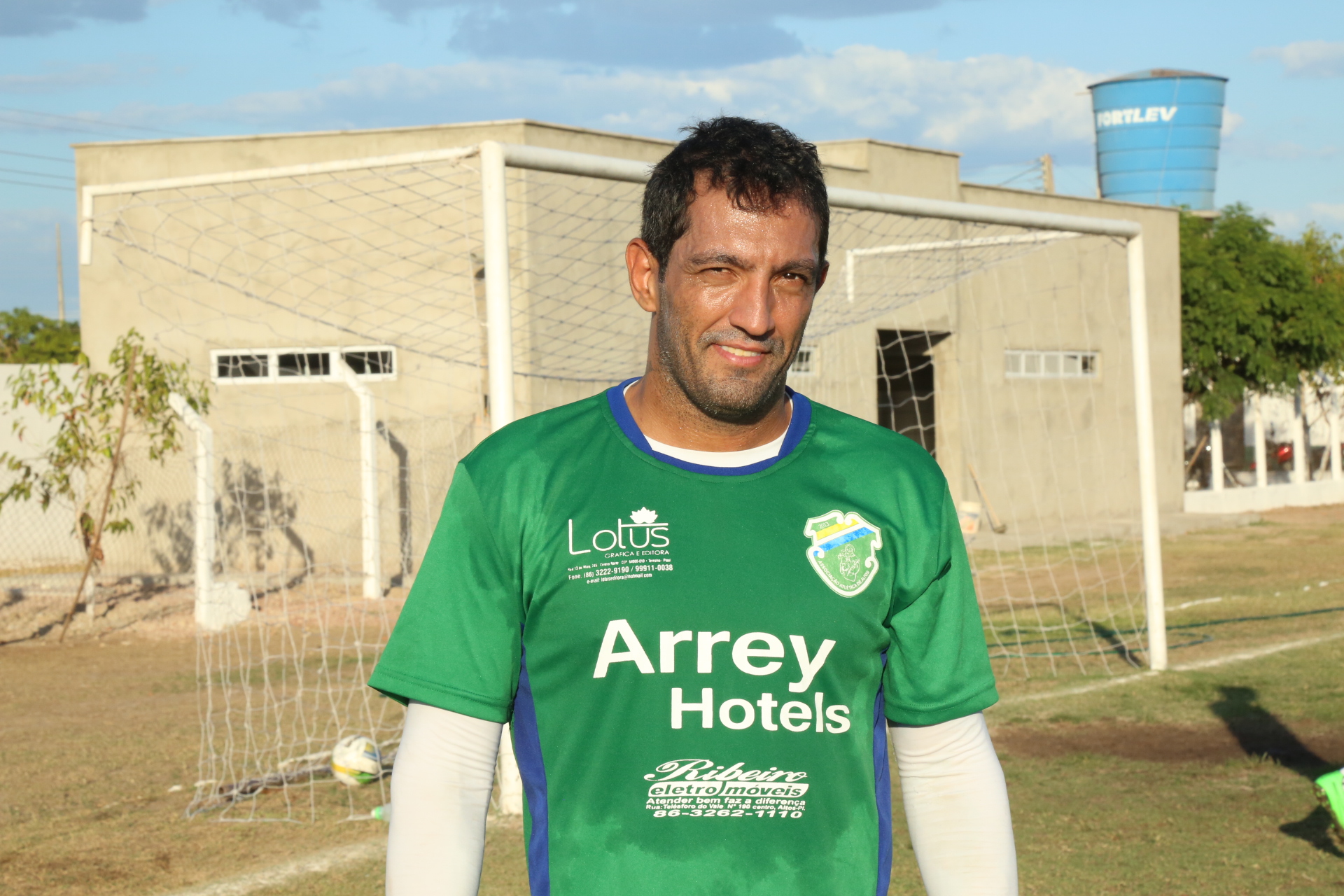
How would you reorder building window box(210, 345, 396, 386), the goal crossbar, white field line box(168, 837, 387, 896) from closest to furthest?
1. white field line box(168, 837, 387, 896)
2. the goal crossbar
3. building window box(210, 345, 396, 386)

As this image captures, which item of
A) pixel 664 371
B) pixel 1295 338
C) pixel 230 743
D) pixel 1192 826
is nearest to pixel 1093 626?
pixel 1192 826

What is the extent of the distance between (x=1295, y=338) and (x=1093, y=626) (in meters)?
15.9

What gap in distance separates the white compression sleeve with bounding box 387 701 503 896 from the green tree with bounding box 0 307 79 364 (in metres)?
26.4

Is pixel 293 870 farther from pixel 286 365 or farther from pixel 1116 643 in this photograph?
pixel 286 365

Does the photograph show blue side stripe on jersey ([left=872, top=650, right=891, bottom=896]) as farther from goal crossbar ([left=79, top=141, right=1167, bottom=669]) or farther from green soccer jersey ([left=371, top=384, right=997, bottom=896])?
goal crossbar ([left=79, top=141, right=1167, bottom=669])

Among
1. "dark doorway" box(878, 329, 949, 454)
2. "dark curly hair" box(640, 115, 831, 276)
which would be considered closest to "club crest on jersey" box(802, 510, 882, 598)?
"dark curly hair" box(640, 115, 831, 276)

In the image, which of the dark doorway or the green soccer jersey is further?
the dark doorway

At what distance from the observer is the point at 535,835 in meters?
1.72

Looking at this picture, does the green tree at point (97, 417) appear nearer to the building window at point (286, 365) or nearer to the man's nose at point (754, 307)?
the building window at point (286, 365)

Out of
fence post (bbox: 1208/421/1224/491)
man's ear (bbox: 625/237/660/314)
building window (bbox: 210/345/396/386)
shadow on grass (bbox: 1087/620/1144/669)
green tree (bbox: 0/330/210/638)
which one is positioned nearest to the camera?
man's ear (bbox: 625/237/660/314)

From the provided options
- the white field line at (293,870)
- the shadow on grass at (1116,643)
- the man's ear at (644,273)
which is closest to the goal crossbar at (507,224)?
the shadow on grass at (1116,643)

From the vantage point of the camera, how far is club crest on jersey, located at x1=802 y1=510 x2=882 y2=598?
5.60 ft

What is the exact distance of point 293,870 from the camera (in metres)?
4.94

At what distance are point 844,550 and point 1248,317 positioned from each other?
2437 centimetres
